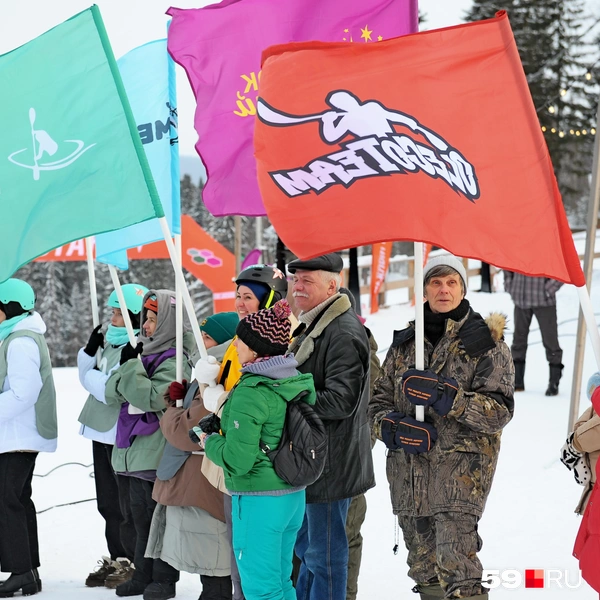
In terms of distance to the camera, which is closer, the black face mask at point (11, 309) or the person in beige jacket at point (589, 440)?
the person in beige jacket at point (589, 440)

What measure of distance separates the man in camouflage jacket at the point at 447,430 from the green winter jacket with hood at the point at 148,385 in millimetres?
1542

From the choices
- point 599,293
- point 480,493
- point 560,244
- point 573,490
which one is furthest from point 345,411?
point 599,293

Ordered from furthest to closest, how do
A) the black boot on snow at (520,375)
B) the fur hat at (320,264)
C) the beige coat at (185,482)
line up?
the black boot on snow at (520,375)
the beige coat at (185,482)
the fur hat at (320,264)

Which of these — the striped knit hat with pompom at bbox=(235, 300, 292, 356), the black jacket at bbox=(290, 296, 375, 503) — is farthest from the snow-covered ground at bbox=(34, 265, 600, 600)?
the striped knit hat with pompom at bbox=(235, 300, 292, 356)

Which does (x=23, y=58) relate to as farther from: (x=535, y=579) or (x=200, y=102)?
(x=535, y=579)

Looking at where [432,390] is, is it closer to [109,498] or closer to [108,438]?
[108,438]

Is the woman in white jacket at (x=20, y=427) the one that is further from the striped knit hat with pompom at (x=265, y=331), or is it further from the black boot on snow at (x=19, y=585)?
the striped knit hat with pompom at (x=265, y=331)

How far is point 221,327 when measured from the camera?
5.40 metres

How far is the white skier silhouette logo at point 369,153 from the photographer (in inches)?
159

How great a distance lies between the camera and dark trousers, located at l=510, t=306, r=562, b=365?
11102mm

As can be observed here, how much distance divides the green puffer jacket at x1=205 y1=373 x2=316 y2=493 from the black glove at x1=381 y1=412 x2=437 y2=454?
479 millimetres

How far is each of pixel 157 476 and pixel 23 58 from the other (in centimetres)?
260

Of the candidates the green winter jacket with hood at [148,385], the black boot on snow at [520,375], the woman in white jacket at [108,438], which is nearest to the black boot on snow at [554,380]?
the black boot on snow at [520,375]

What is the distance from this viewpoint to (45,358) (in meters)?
6.20
